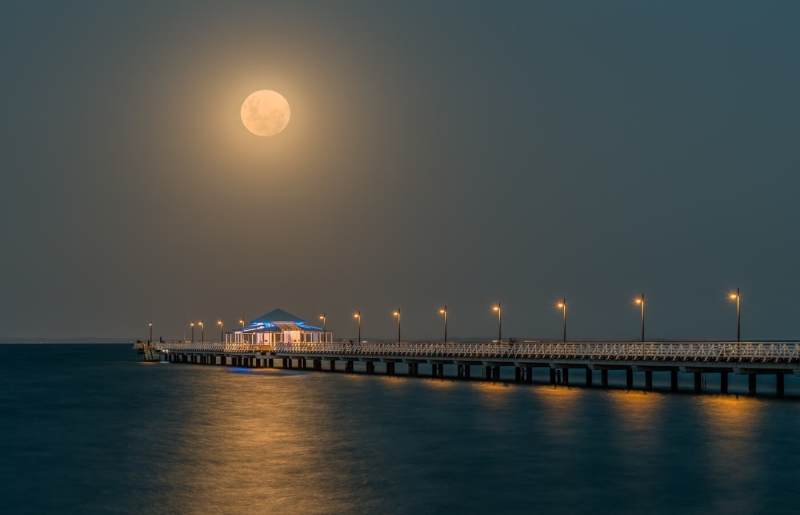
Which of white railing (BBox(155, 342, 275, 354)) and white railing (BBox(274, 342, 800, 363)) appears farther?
white railing (BBox(155, 342, 275, 354))

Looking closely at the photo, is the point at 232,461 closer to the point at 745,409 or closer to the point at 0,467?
the point at 0,467

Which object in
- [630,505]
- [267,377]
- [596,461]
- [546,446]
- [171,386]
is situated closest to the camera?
[630,505]

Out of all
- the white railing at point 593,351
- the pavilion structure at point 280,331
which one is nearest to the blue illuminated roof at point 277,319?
the pavilion structure at point 280,331

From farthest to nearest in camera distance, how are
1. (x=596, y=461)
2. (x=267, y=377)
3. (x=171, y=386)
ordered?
(x=267, y=377)
(x=171, y=386)
(x=596, y=461)

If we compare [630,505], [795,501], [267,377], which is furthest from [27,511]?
[267,377]

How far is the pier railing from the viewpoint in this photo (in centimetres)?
5622

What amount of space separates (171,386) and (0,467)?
44290mm

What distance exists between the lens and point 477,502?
31.0 meters

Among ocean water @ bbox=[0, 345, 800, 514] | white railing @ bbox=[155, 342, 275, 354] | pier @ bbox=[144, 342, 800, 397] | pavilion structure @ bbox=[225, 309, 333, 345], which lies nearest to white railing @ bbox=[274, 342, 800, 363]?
pier @ bbox=[144, 342, 800, 397]

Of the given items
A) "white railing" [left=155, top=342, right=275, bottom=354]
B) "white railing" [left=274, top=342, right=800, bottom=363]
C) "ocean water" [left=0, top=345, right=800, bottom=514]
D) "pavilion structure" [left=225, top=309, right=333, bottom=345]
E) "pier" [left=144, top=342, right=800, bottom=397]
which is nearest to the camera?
"ocean water" [left=0, top=345, right=800, bottom=514]

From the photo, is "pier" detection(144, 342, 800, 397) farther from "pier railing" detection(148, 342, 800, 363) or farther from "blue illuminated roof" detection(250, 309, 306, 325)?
"blue illuminated roof" detection(250, 309, 306, 325)

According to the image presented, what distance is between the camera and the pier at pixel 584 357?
56000 mm

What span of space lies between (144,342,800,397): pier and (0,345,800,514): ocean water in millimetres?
2269

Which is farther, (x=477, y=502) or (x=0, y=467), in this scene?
(x=0, y=467)
